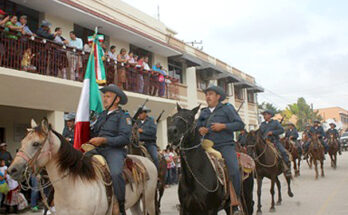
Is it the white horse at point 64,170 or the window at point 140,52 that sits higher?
the window at point 140,52

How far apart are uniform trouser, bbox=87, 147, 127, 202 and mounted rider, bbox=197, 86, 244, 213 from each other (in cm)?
152

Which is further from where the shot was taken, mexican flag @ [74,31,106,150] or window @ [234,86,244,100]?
window @ [234,86,244,100]

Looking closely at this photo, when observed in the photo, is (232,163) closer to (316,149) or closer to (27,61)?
(27,61)

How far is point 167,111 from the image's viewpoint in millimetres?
19453

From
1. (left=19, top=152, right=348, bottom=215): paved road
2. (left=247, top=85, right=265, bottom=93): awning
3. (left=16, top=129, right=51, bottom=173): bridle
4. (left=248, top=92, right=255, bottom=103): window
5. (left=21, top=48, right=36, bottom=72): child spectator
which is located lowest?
(left=19, top=152, right=348, bottom=215): paved road

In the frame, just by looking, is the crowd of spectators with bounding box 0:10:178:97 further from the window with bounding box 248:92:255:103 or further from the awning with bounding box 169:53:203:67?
the window with bounding box 248:92:255:103

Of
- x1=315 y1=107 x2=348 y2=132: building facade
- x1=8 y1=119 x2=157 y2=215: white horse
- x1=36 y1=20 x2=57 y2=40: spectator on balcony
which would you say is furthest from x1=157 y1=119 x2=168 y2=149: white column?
x1=315 y1=107 x2=348 y2=132: building facade

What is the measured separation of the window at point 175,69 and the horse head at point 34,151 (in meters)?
18.4

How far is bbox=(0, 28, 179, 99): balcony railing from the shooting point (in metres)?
10.8

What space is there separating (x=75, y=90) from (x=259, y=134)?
7032mm

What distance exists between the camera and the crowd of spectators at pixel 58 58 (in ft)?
35.4

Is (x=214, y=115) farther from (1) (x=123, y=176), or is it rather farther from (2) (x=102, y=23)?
(2) (x=102, y=23)

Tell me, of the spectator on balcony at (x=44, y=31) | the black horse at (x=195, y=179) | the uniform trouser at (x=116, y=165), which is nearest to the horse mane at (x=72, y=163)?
the uniform trouser at (x=116, y=165)

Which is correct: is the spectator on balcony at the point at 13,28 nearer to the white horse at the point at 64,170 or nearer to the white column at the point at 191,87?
the white horse at the point at 64,170
